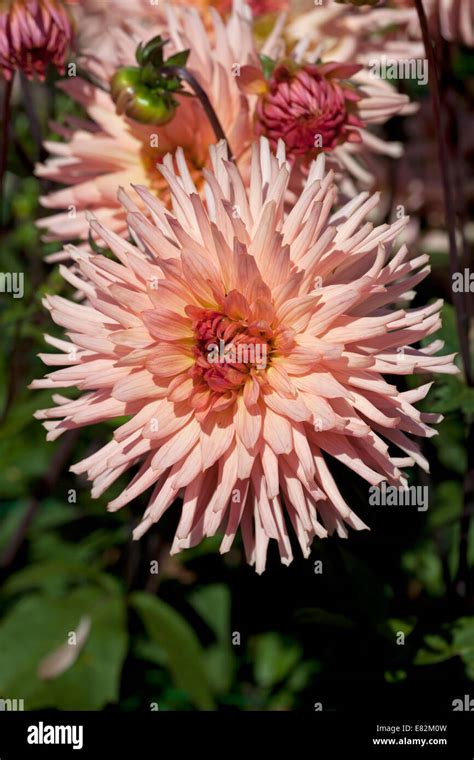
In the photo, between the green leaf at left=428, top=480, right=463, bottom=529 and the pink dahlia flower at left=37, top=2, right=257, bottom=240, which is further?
the green leaf at left=428, top=480, right=463, bottom=529

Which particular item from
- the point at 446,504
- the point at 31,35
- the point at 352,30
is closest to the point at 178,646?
the point at 446,504

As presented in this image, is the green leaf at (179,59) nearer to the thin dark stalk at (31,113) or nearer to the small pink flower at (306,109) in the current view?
the small pink flower at (306,109)

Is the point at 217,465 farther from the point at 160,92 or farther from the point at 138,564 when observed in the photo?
the point at 138,564

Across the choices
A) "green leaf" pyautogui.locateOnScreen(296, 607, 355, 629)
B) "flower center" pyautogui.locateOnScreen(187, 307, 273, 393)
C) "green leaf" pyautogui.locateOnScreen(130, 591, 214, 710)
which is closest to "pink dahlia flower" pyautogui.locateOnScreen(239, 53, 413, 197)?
"flower center" pyautogui.locateOnScreen(187, 307, 273, 393)

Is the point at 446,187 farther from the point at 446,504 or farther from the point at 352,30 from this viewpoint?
the point at 446,504

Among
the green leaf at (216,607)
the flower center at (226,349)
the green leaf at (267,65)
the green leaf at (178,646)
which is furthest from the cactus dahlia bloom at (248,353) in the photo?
the green leaf at (216,607)

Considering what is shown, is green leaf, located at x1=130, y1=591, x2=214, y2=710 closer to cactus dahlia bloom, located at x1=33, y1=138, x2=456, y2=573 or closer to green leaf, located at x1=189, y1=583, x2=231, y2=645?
green leaf, located at x1=189, y1=583, x2=231, y2=645

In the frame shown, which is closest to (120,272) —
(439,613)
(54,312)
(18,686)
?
(54,312)
